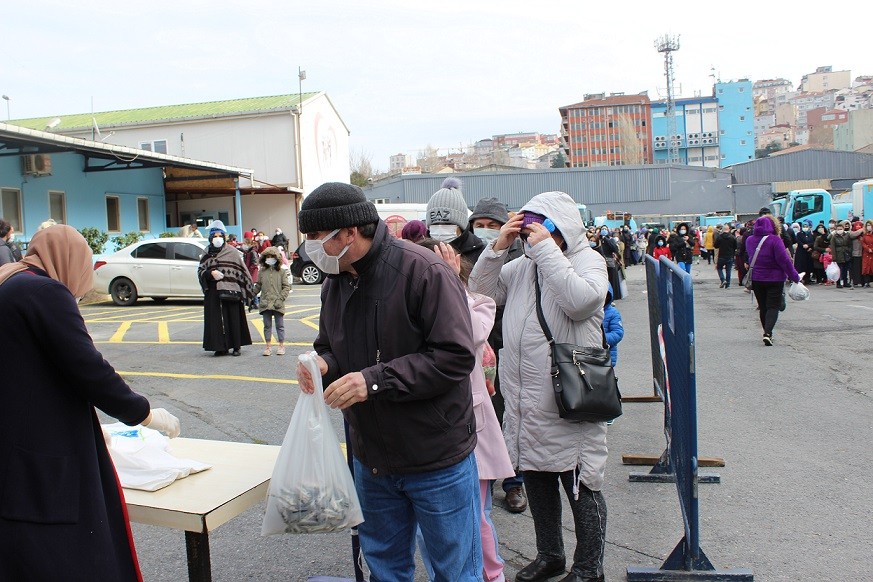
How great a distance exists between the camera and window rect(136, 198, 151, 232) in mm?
27797

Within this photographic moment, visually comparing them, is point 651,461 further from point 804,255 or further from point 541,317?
point 804,255

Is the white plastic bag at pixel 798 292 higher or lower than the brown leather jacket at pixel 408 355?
lower

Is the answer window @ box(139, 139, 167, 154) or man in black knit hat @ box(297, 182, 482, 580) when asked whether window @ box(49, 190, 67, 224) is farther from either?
man in black knit hat @ box(297, 182, 482, 580)

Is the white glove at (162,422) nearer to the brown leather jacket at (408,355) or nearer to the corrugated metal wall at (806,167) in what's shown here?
the brown leather jacket at (408,355)

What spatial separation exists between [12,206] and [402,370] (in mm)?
22498

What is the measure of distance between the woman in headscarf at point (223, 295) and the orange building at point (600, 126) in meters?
126

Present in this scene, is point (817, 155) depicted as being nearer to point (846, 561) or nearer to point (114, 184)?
point (114, 184)

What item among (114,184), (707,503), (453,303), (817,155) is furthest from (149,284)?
(817,155)

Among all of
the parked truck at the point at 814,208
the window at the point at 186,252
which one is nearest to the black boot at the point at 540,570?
the window at the point at 186,252

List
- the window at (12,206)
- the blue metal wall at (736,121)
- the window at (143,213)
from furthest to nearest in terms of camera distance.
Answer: the blue metal wall at (736,121) < the window at (143,213) < the window at (12,206)

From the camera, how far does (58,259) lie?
2809mm

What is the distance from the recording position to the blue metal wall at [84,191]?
21891 mm

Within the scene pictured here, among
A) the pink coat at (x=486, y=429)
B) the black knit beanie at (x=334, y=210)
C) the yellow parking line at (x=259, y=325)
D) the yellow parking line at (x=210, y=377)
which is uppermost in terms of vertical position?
the black knit beanie at (x=334, y=210)

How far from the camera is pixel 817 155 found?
71500mm
